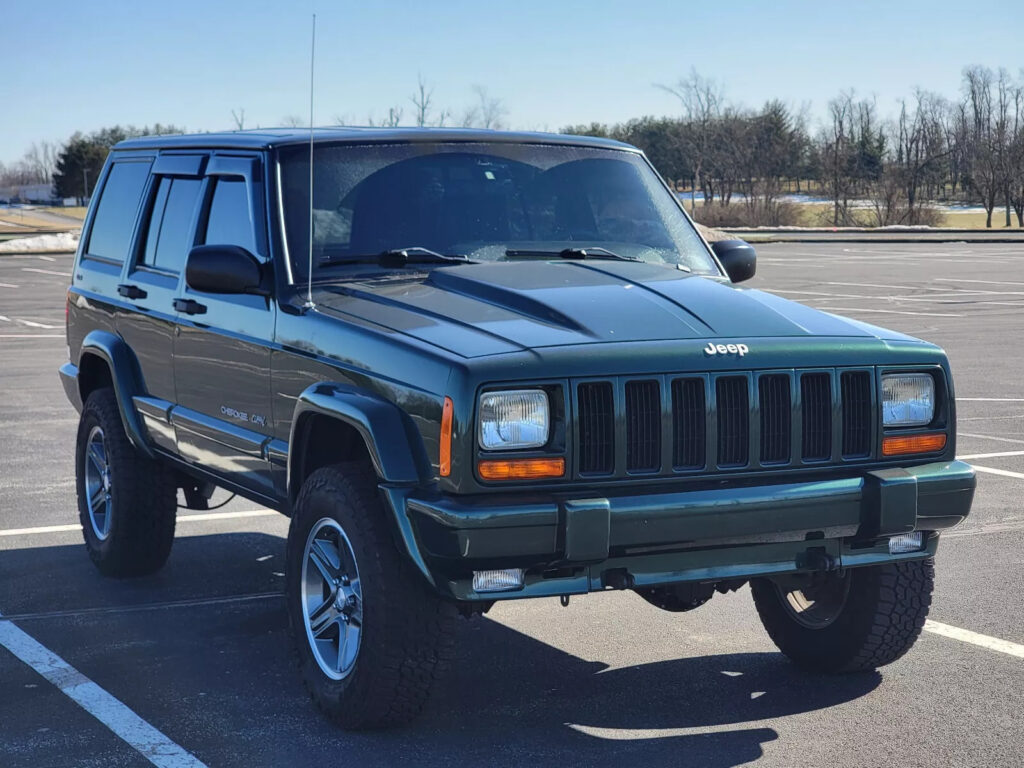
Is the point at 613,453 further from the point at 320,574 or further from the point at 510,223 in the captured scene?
the point at 510,223

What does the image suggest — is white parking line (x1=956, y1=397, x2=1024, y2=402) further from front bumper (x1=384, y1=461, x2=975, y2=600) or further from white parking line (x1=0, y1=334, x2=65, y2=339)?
white parking line (x1=0, y1=334, x2=65, y2=339)

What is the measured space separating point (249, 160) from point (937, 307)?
18984 millimetres

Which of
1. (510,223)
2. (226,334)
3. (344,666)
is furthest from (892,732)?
(226,334)

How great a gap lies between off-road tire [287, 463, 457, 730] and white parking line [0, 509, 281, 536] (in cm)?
353

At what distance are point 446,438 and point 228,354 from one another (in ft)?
5.88

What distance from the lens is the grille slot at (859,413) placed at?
15.6ft

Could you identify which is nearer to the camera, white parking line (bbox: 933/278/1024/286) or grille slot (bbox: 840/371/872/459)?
grille slot (bbox: 840/371/872/459)

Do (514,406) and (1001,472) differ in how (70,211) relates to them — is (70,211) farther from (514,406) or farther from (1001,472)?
(514,406)

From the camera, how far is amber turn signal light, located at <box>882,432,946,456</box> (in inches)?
189

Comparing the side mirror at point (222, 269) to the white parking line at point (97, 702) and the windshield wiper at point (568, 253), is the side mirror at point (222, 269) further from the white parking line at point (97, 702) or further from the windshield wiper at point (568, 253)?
the white parking line at point (97, 702)

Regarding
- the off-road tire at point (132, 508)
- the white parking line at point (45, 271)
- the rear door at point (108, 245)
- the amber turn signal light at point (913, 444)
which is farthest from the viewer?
the white parking line at point (45, 271)

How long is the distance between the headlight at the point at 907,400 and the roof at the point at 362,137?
212 cm

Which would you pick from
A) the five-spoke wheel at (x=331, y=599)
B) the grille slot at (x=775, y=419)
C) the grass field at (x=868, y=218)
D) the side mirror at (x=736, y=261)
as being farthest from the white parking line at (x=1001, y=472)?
the grass field at (x=868, y=218)

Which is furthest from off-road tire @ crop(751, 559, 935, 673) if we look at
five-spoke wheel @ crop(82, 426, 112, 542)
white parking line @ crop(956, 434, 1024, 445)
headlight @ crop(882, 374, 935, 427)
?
white parking line @ crop(956, 434, 1024, 445)
